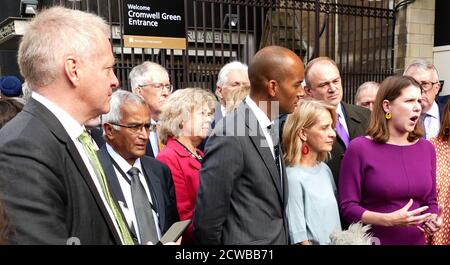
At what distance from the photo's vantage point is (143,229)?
1873 mm

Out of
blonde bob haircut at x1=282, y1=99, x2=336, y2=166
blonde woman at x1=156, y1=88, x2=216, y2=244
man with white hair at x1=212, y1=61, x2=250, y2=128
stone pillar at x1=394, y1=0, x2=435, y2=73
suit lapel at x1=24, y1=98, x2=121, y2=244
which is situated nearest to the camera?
suit lapel at x1=24, y1=98, x2=121, y2=244

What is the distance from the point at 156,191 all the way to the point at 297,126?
0.91m

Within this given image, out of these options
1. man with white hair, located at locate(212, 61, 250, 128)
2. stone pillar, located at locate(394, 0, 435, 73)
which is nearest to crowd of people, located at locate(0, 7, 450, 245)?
man with white hair, located at locate(212, 61, 250, 128)

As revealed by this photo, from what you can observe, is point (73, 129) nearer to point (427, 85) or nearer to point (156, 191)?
point (156, 191)

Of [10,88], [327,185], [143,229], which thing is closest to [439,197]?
[327,185]

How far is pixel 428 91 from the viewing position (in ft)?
11.3

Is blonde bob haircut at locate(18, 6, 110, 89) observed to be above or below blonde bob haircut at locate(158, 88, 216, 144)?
above

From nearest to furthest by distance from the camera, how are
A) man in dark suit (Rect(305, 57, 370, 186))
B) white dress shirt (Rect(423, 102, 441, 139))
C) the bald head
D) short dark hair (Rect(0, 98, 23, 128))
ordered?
1. the bald head
2. short dark hair (Rect(0, 98, 23, 128))
3. man in dark suit (Rect(305, 57, 370, 186))
4. white dress shirt (Rect(423, 102, 441, 139))

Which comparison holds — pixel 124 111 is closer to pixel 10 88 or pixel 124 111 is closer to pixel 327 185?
pixel 327 185

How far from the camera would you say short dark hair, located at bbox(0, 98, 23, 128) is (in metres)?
2.16

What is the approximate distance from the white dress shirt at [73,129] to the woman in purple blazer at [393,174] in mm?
1458

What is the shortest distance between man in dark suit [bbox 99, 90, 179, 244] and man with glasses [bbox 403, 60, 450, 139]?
8.16 feet

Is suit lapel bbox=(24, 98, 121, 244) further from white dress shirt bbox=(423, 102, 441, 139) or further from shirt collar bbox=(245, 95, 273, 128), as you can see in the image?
white dress shirt bbox=(423, 102, 441, 139)
